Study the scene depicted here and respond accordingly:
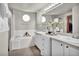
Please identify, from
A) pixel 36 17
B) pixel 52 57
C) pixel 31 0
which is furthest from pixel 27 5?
pixel 52 57

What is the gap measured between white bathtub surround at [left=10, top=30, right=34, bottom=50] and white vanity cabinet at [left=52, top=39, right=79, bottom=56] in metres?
0.39

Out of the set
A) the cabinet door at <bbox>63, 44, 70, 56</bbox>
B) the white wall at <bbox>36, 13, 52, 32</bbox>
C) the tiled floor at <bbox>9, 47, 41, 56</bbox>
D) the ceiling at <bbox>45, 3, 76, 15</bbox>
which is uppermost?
the ceiling at <bbox>45, 3, 76, 15</bbox>

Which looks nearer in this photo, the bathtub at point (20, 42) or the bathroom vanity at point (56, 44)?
the bathroom vanity at point (56, 44)

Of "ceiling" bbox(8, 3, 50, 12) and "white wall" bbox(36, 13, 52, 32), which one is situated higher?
"ceiling" bbox(8, 3, 50, 12)

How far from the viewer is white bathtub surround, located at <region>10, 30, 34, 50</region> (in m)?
1.29

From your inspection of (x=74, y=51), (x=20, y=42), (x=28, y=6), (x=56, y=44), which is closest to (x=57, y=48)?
(x=56, y=44)

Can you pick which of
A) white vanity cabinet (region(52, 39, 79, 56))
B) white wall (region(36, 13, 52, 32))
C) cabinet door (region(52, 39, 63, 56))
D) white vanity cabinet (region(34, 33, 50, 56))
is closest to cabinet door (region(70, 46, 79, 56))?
white vanity cabinet (region(52, 39, 79, 56))

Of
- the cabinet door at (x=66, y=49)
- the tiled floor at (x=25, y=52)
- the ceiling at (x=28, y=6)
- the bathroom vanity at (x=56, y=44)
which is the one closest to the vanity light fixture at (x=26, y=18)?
the ceiling at (x=28, y=6)

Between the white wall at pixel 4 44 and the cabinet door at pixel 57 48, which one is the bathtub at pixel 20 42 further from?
the cabinet door at pixel 57 48

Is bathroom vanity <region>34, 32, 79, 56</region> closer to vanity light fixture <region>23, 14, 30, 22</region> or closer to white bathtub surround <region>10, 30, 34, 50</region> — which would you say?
white bathtub surround <region>10, 30, 34, 50</region>

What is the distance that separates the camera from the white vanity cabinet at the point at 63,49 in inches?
42.8

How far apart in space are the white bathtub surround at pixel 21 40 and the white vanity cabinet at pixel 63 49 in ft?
1.27

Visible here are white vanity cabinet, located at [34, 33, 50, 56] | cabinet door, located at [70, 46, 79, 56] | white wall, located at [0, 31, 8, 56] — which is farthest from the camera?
white vanity cabinet, located at [34, 33, 50, 56]

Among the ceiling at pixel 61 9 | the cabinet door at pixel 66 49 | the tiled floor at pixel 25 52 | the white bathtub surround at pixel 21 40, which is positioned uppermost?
the ceiling at pixel 61 9
